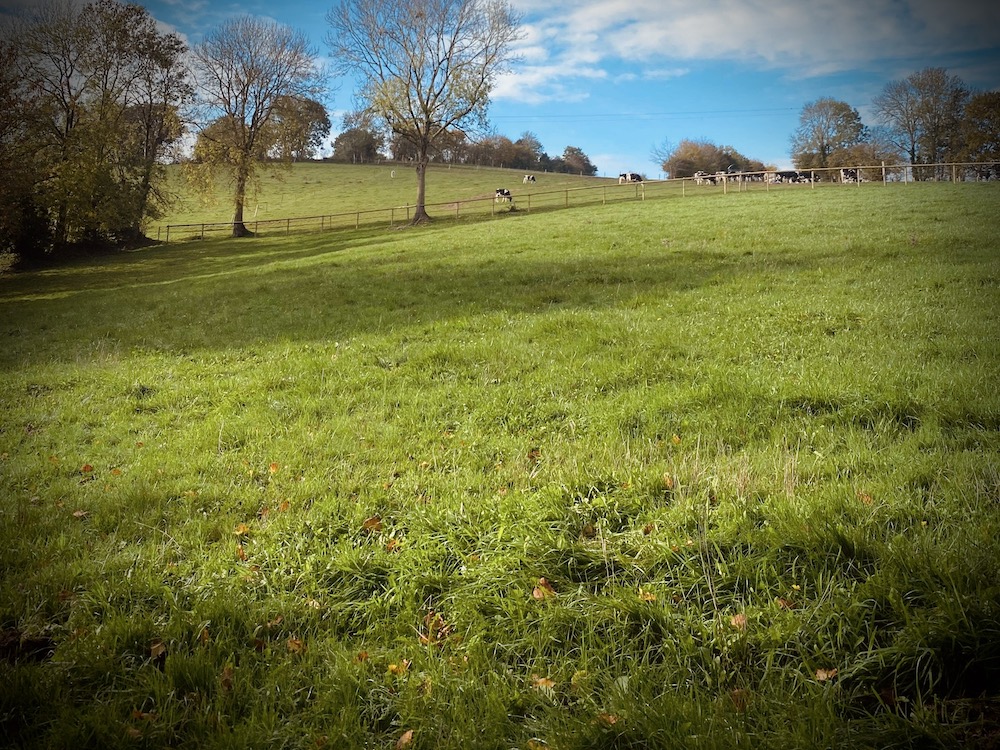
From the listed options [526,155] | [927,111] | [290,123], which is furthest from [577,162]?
[927,111]

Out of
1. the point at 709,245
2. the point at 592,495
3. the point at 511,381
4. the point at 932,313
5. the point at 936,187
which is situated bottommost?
the point at 592,495

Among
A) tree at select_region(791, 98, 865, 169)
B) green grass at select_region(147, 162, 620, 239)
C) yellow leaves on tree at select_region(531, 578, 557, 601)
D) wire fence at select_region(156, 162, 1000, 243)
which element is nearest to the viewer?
yellow leaves on tree at select_region(531, 578, 557, 601)

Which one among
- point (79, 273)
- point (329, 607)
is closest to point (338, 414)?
point (329, 607)

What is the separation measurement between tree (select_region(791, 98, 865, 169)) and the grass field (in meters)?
53.2

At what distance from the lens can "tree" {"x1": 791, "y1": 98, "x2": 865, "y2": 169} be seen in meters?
53.3

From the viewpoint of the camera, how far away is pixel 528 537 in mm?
4145

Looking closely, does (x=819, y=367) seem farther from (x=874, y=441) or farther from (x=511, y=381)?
(x=511, y=381)

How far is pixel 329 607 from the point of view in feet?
12.4

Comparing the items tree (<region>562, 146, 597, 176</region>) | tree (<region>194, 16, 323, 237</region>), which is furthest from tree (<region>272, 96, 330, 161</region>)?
tree (<region>562, 146, 597, 176</region>)

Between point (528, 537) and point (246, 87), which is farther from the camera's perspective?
point (246, 87)

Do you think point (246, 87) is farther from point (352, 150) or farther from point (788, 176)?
point (352, 150)

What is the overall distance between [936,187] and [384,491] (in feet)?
131

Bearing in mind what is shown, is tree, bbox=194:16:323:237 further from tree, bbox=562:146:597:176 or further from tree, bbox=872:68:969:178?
tree, bbox=562:146:597:176

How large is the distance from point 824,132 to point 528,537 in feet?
231
